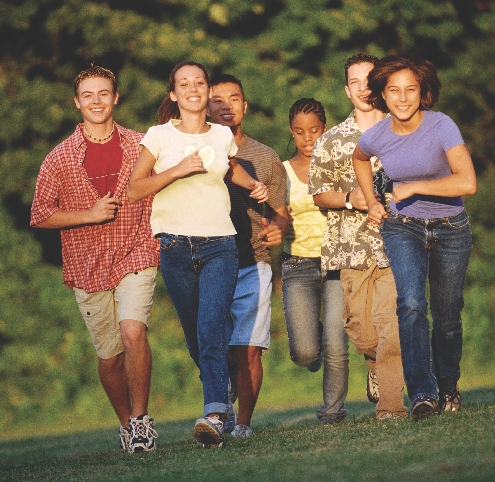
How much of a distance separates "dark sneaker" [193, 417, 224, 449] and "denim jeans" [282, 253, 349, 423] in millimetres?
1886

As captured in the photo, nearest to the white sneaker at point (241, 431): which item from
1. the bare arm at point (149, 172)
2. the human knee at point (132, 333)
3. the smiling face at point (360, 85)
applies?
the human knee at point (132, 333)

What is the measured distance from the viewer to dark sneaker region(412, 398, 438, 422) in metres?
7.37

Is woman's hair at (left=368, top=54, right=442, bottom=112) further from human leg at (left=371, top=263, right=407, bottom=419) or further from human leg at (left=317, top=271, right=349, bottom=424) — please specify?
human leg at (left=317, top=271, right=349, bottom=424)

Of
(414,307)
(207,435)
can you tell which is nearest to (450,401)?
(414,307)

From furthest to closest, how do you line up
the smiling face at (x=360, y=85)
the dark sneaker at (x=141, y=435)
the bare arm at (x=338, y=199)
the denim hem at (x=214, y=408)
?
the smiling face at (x=360, y=85)
the bare arm at (x=338, y=199)
the dark sneaker at (x=141, y=435)
the denim hem at (x=214, y=408)

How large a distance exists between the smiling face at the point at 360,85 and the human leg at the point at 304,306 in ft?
4.08

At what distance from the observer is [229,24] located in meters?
18.4

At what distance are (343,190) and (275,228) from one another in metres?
0.55

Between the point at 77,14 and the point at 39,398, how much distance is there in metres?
5.45

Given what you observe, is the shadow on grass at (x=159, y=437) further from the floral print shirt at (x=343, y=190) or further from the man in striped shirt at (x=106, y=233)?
the floral print shirt at (x=343, y=190)

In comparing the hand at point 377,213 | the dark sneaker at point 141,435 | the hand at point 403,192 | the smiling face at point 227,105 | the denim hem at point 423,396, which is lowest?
the dark sneaker at point 141,435

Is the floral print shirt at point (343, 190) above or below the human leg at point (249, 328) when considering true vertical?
above

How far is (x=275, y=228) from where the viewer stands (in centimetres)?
886

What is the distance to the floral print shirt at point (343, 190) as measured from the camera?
28.3 feet
